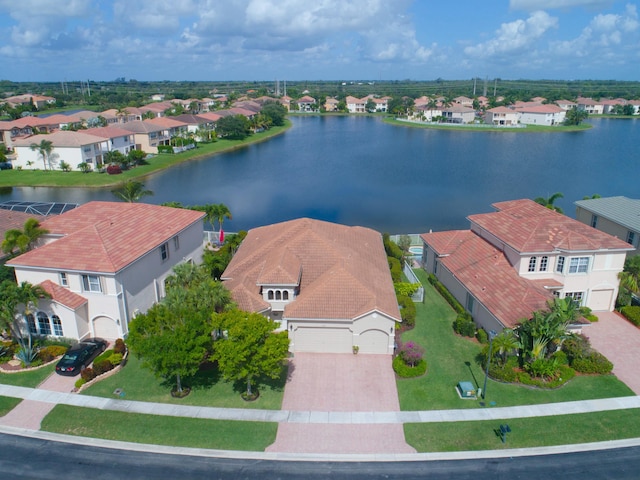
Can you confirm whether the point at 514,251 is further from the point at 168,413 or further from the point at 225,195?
the point at 225,195

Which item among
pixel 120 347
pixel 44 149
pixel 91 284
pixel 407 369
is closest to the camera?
pixel 407 369

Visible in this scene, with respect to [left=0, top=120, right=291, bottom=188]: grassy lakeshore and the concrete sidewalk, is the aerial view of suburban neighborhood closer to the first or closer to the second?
the concrete sidewalk

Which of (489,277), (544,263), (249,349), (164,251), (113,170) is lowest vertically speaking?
(113,170)

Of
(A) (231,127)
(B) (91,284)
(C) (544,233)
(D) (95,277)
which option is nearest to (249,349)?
(D) (95,277)

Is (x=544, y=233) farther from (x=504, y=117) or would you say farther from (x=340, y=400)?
(x=504, y=117)

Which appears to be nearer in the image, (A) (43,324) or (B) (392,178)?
(A) (43,324)

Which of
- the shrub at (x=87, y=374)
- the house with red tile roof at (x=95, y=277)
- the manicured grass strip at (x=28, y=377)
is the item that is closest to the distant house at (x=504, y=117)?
the house with red tile roof at (x=95, y=277)

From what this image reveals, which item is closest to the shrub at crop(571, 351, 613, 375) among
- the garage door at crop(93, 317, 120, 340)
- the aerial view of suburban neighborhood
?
the aerial view of suburban neighborhood
